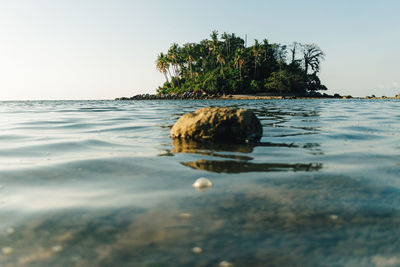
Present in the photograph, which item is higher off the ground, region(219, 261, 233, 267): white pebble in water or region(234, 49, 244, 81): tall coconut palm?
region(234, 49, 244, 81): tall coconut palm

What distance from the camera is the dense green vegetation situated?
210 ft

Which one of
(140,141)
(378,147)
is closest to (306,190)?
(378,147)

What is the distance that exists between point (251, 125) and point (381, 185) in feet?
9.74

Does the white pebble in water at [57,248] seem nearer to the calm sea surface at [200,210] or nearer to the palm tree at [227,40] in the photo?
the calm sea surface at [200,210]

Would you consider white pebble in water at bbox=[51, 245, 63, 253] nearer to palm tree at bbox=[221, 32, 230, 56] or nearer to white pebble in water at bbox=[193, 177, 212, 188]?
white pebble in water at bbox=[193, 177, 212, 188]

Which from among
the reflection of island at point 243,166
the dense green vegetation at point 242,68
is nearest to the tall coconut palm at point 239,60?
the dense green vegetation at point 242,68

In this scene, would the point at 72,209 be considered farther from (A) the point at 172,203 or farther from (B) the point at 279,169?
(B) the point at 279,169

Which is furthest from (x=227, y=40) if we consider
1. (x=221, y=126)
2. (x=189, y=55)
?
(x=221, y=126)

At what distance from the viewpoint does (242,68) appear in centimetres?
6831

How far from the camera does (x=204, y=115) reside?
5352 millimetres

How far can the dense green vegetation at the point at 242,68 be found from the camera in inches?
2525

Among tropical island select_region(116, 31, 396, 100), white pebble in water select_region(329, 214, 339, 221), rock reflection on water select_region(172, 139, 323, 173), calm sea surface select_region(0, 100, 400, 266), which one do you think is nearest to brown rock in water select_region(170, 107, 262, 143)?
rock reflection on water select_region(172, 139, 323, 173)

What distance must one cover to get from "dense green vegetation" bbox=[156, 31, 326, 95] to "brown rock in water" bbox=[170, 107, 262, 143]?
5919 cm

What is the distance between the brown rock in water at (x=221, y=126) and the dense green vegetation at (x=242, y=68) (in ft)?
194
